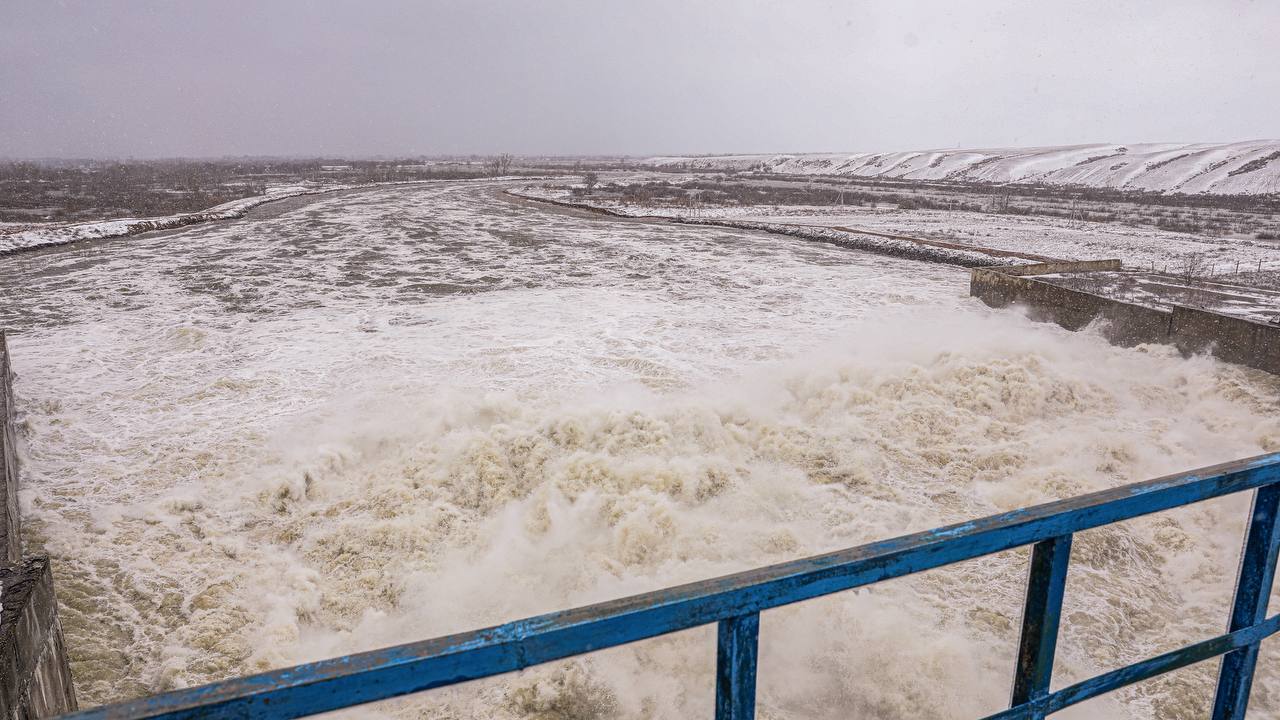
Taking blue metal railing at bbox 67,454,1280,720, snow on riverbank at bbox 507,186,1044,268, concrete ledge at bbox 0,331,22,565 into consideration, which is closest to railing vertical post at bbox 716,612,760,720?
blue metal railing at bbox 67,454,1280,720

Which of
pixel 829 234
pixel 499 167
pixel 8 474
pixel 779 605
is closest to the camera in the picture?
pixel 779 605

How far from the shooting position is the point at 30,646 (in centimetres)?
338

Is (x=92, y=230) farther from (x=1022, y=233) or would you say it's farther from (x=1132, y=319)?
(x=1022, y=233)

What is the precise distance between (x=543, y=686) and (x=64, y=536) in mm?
4612

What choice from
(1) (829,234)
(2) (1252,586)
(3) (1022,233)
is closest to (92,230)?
(1) (829,234)

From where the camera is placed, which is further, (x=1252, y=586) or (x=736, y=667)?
(x=1252, y=586)

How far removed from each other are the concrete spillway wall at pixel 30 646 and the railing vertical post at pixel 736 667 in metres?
3.23

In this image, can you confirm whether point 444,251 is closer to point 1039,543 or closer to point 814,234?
point 814,234

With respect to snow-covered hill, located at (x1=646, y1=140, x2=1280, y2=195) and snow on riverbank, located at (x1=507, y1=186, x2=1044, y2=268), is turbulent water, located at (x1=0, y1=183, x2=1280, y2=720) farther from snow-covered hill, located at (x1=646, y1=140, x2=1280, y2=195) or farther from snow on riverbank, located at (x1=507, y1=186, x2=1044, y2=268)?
snow-covered hill, located at (x1=646, y1=140, x2=1280, y2=195)

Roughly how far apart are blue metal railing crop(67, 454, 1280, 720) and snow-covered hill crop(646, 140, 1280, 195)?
7025cm

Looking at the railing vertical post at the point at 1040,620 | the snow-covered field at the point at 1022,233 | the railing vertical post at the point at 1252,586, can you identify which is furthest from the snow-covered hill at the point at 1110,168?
the railing vertical post at the point at 1040,620

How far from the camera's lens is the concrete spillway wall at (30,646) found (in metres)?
3.07

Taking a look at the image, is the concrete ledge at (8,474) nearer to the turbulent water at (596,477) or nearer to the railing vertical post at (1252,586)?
the turbulent water at (596,477)

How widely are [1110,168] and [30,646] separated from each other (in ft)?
332
